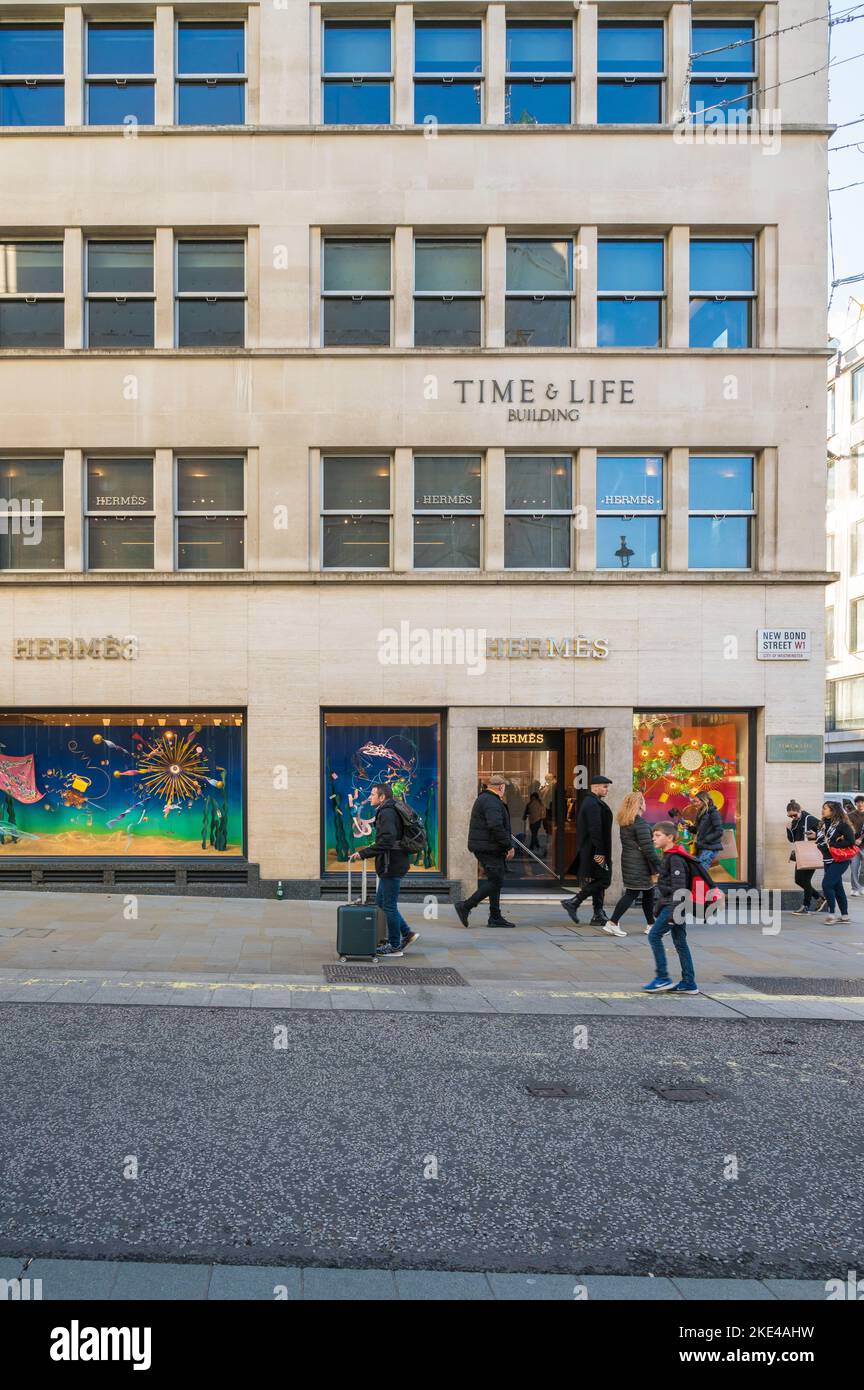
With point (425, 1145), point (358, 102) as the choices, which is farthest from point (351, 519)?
point (425, 1145)

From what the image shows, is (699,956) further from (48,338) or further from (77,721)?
(48,338)

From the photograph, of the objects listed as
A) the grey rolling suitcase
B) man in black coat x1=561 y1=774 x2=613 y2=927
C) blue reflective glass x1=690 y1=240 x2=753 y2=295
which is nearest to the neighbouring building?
blue reflective glass x1=690 y1=240 x2=753 y2=295

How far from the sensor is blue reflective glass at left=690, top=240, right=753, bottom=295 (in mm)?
14742

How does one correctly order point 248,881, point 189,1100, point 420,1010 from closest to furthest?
point 189,1100 < point 420,1010 < point 248,881

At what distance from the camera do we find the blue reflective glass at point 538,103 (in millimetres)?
14484

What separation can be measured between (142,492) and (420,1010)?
1036cm

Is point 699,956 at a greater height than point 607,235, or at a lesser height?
lesser

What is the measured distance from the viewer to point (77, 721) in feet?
46.9

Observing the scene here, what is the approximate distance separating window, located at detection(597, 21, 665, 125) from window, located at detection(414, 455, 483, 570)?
6577 mm

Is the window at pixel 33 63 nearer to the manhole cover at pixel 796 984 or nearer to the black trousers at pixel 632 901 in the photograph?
the black trousers at pixel 632 901

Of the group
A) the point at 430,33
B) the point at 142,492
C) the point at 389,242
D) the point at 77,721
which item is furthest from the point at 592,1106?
the point at 430,33

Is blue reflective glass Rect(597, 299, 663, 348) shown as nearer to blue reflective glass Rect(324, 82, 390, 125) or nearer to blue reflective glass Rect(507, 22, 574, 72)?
blue reflective glass Rect(507, 22, 574, 72)

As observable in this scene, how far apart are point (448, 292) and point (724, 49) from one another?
6.24 metres

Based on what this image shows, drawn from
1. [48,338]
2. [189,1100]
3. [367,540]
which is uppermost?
[48,338]
